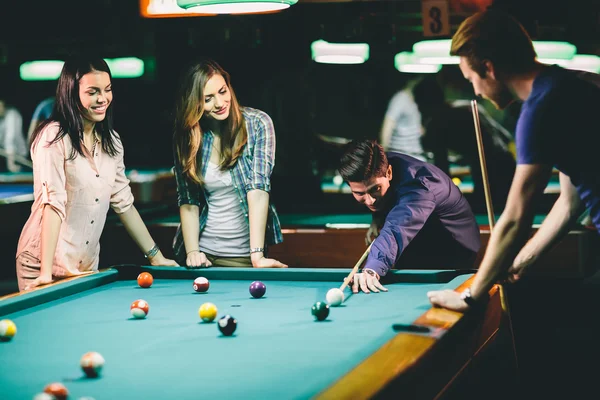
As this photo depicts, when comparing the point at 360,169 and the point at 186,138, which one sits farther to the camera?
the point at 186,138

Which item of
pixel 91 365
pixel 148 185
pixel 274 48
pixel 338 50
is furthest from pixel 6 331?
pixel 274 48

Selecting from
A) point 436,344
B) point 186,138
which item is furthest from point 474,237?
point 436,344

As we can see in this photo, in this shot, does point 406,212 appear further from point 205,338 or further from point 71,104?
point 71,104

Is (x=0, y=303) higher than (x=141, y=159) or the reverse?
higher

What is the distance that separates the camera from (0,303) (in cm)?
265

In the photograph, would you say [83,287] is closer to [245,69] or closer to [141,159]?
[245,69]

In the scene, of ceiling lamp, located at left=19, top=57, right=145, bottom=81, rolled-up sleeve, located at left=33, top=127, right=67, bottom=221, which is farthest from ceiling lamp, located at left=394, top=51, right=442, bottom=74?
rolled-up sleeve, located at left=33, top=127, right=67, bottom=221

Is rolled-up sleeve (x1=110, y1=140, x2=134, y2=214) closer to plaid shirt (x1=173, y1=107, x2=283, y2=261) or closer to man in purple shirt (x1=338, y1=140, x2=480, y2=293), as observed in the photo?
plaid shirt (x1=173, y1=107, x2=283, y2=261)

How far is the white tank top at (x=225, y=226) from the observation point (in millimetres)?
3701

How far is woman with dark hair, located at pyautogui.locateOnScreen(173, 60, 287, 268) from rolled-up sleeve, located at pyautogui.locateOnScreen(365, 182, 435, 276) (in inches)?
25.8

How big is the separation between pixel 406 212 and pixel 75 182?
1.39 meters

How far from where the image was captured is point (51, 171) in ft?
10.5

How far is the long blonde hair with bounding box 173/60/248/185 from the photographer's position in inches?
137

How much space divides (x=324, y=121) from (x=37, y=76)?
155 inches
